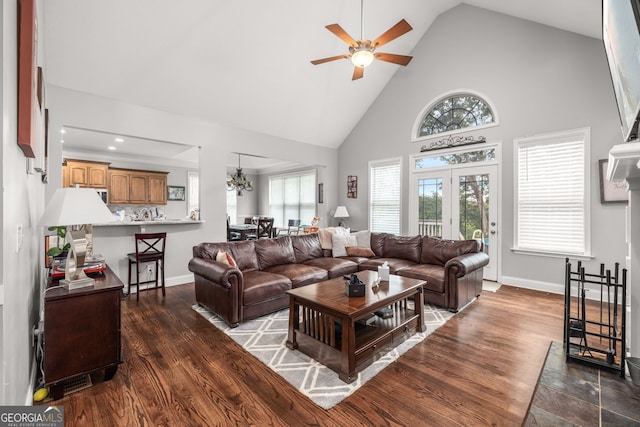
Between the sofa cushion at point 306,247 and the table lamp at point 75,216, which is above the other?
the table lamp at point 75,216

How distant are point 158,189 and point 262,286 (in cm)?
587

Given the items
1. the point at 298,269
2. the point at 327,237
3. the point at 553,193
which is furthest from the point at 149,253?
the point at 553,193

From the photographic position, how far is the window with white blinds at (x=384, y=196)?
6270 millimetres

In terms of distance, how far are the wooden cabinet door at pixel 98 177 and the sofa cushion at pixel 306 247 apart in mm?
5193

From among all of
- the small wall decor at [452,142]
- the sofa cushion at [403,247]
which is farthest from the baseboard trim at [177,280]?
the small wall decor at [452,142]

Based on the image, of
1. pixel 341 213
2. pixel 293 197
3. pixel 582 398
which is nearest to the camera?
pixel 582 398

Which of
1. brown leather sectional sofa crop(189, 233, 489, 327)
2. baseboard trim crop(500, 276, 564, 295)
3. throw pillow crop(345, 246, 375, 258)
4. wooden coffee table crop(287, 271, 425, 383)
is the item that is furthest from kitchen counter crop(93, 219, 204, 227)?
baseboard trim crop(500, 276, 564, 295)

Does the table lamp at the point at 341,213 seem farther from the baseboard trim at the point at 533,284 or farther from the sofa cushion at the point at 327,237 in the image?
the baseboard trim at the point at 533,284

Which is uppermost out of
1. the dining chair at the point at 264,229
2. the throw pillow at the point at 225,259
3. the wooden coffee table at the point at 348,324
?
the dining chair at the point at 264,229

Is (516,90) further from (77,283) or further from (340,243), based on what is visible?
(77,283)

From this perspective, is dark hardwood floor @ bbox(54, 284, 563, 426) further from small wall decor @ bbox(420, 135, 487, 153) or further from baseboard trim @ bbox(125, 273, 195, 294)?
small wall decor @ bbox(420, 135, 487, 153)

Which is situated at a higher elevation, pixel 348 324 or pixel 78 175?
pixel 78 175

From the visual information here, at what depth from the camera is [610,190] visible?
12.6ft

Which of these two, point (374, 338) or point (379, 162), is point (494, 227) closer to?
point (379, 162)
